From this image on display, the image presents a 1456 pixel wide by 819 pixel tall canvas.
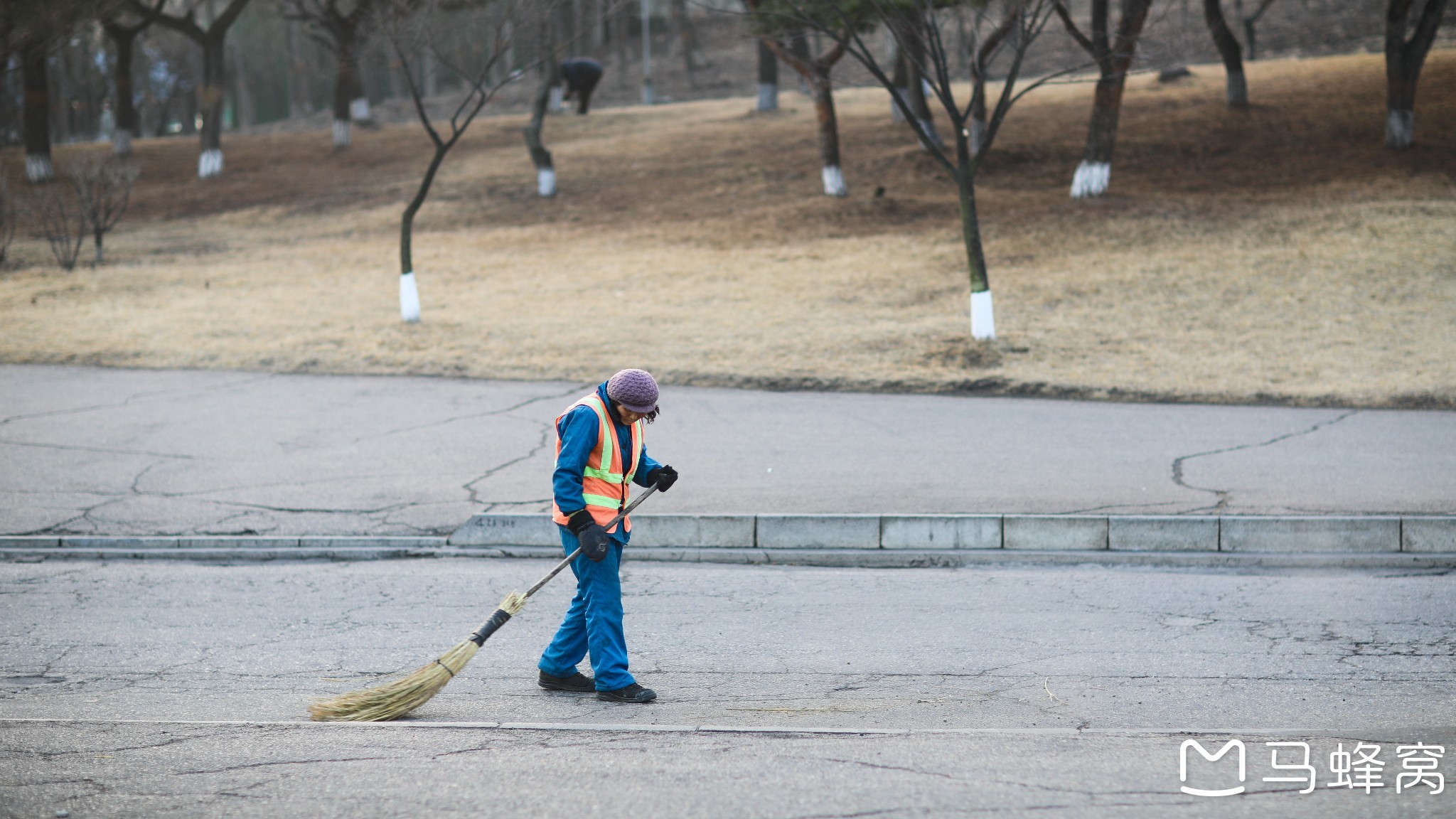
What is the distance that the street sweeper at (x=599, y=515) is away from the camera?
5020mm

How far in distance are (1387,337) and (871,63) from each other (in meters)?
6.75

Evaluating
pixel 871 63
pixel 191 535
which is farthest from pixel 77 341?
pixel 871 63

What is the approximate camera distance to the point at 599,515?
5133 mm

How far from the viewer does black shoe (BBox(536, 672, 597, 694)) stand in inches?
209

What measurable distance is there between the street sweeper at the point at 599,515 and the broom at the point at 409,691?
0.13m

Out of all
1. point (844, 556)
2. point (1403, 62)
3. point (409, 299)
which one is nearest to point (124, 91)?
point (409, 299)

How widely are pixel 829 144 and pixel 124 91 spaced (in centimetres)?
2330

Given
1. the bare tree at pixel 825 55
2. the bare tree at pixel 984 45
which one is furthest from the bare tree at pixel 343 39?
the bare tree at pixel 984 45

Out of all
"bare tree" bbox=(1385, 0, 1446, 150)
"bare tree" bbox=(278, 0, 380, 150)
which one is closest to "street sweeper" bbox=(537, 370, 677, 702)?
"bare tree" bbox=(1385, 0, 1446, 150)

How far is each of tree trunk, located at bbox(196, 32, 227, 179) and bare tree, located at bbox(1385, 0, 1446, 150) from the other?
28.4 meters

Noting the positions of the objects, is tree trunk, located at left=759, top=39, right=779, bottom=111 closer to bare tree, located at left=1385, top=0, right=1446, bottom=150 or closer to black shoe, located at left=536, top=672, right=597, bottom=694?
bare tree, located at left=1385, top=0, right=1446, bottom=150

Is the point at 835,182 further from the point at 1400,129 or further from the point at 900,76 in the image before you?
the point at 1400,129

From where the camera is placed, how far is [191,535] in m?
7.86

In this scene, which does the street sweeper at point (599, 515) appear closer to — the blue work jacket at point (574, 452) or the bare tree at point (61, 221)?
the blue work jacket at point (574, 452)
